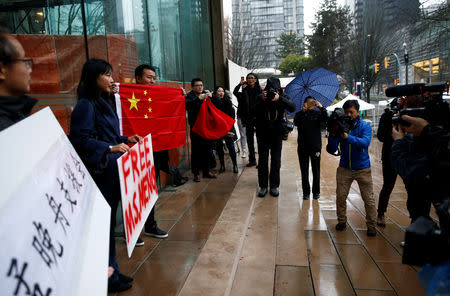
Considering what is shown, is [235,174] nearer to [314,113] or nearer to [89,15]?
[314,113]

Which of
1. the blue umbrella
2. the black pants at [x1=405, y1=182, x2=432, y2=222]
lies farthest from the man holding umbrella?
the black pants at [x1=405, y1=182, x2=432, y2=222]

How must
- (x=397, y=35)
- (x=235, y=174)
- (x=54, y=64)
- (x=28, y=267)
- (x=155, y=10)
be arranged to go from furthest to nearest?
(x=397, y=35) < (x=235, y=174) < (x=155, y=10) < (x=54, y=64) < (x=28, y=267)

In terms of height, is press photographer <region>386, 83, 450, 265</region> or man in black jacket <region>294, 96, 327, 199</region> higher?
press photographer <region>386, 83, 450, 265</region>

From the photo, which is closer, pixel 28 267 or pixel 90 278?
pixel 28 267

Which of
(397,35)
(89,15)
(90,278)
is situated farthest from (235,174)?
(397,35)

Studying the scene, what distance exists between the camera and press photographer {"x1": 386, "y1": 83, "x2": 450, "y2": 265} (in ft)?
4.12

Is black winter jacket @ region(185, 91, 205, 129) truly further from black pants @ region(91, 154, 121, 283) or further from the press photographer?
the press photographer

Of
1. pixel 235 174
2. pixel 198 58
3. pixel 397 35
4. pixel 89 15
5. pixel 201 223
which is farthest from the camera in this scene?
pixel 397 35

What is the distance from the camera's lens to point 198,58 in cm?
914

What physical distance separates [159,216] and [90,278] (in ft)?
11.5

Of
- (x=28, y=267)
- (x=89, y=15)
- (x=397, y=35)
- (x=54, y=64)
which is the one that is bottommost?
Result: (x=28, y=267)

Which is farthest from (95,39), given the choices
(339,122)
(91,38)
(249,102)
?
(249,102)

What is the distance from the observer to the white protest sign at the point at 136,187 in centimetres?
230

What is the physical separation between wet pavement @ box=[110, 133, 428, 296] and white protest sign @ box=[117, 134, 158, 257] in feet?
2.25
